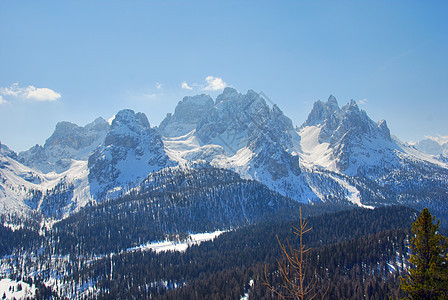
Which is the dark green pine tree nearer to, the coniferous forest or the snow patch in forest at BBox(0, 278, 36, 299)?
the coniferous forest

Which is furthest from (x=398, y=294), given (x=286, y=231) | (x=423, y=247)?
(x=286, y=231)

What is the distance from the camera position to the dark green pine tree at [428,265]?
26.0 m

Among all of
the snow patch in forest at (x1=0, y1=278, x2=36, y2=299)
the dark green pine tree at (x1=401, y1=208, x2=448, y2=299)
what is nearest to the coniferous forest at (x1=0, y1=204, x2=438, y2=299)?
the snow patch in forest at (x1=0, y1=278, x2=36, y2=299)

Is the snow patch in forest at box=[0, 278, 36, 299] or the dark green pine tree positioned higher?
the dark green pine tree

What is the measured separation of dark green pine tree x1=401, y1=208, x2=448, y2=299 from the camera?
26000 mm

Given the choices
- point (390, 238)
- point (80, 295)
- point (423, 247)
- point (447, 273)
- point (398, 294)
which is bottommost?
point (80, 295)

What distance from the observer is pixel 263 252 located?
6068 inches

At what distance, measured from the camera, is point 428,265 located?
26875 mm

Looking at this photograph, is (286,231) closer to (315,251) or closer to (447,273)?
(315,251)

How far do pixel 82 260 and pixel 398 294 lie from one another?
Result: 179m

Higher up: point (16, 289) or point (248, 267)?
point (248, 267)

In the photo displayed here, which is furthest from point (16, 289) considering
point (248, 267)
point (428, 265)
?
point (428, 265)

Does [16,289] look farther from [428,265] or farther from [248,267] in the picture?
[428,265]

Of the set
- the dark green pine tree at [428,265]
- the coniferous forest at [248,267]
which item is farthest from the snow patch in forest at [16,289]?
the dark green pine tree at [428,265]
